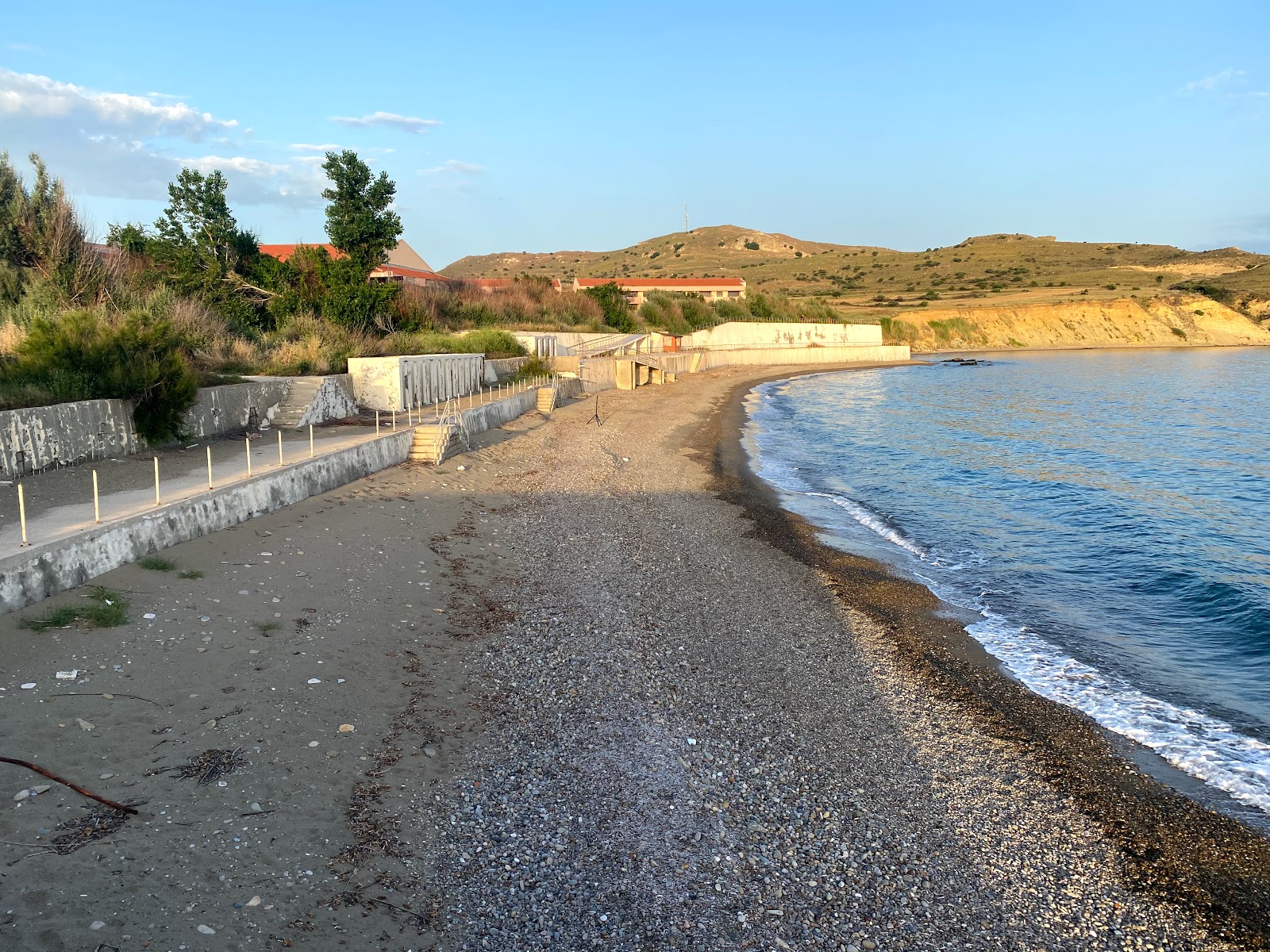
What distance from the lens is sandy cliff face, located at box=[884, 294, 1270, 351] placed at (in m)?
104

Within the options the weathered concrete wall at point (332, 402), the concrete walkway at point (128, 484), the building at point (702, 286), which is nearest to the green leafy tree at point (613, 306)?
the building at point (702, 286)

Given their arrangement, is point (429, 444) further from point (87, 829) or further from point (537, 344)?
point (537, 344)

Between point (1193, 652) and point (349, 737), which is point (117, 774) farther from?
point (1193, 652)

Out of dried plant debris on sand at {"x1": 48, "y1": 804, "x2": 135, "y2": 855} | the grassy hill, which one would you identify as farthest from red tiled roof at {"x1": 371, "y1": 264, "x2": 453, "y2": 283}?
the grassy hill

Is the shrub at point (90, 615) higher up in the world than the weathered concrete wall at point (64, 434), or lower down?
lower down

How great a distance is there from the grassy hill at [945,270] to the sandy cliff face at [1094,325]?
3.88 meters

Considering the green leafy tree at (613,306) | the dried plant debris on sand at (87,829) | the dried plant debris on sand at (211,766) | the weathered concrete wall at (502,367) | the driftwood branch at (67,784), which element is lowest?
the dried plant debris on sand at (211,766)

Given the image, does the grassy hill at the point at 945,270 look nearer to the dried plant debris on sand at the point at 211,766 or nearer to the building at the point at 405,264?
the building at the point at 405,264

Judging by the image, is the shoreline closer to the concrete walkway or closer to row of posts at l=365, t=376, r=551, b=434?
the concrete walkway

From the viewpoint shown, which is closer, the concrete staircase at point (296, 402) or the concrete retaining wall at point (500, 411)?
the concrete staircase at point (296, 402)

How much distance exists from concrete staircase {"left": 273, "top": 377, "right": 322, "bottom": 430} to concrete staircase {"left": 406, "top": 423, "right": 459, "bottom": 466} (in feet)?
8.71

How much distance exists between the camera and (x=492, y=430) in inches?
963

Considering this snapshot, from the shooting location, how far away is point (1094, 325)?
105 m

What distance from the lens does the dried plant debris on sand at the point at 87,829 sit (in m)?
4.92
